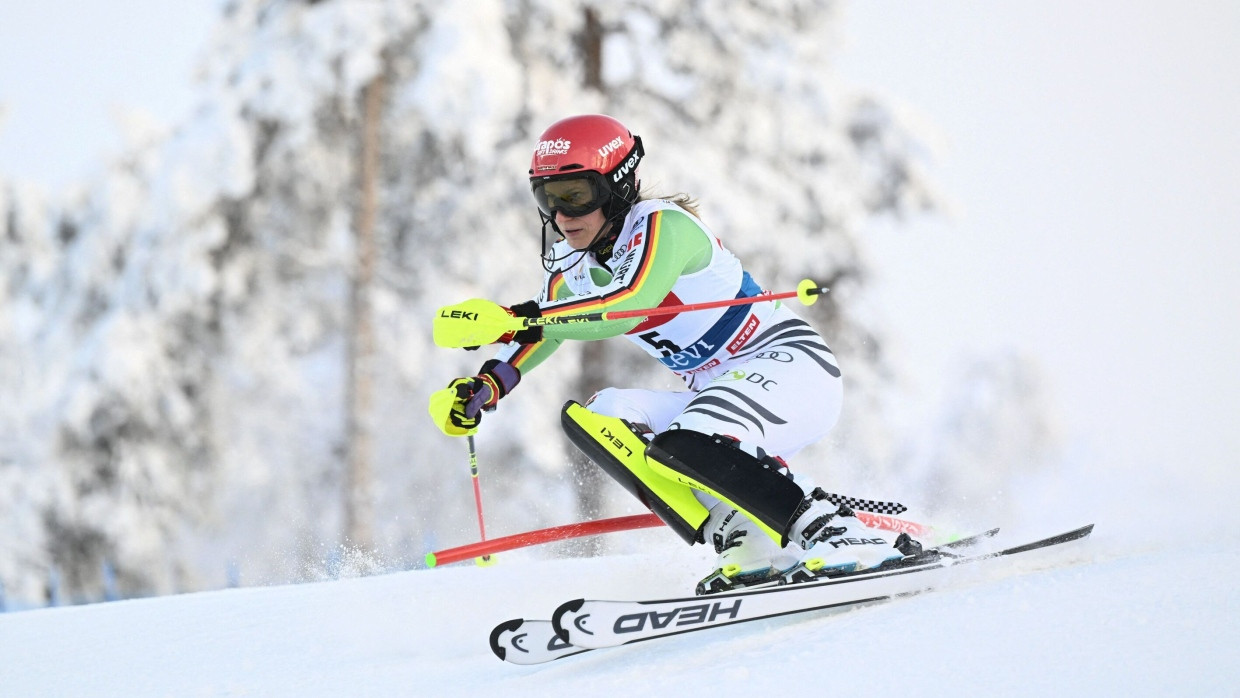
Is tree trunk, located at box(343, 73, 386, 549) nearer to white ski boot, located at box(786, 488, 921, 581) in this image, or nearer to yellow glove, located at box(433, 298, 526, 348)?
yellow glove, located at box(433, 298, 526, 348)

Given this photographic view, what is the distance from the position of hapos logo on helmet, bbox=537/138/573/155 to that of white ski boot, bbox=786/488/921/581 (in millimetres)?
1459

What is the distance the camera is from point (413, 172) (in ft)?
40.8

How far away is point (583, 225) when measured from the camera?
3.87 m

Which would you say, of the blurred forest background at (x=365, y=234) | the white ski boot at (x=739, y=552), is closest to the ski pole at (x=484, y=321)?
the white ski boot at (x=739, y=552)

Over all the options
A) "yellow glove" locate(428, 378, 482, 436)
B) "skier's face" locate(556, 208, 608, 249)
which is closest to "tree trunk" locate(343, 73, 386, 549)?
"yellow glove" locate(428, 378, 482, 436)

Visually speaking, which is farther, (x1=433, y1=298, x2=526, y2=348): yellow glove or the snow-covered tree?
the snow-covered tree

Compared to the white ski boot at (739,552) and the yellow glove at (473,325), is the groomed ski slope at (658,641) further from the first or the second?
the yellow glove at (473,325)

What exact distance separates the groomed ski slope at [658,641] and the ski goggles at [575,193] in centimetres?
151

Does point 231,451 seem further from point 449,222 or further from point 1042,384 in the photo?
point 1042,384

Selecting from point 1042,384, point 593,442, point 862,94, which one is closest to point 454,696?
point 593,442

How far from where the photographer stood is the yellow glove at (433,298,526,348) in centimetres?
354

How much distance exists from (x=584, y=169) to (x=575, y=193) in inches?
3.7

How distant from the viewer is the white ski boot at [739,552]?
12.2ft

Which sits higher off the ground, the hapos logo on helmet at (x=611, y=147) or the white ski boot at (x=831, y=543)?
the hapos logo on helmet at (x=611, y=147)
